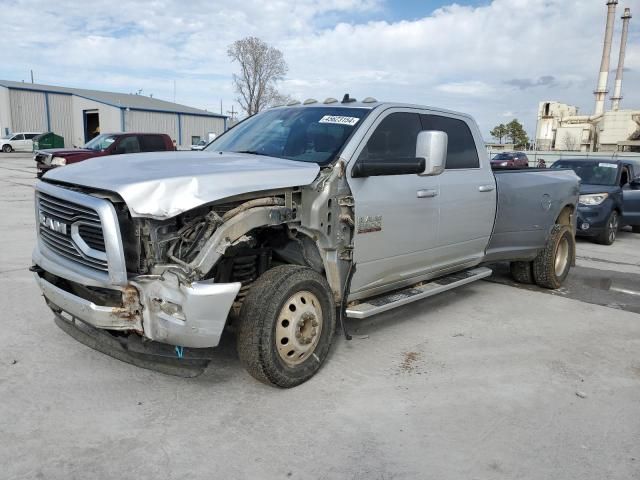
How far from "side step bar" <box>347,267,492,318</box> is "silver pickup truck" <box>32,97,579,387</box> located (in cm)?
2

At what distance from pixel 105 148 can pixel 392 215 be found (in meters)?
13.6

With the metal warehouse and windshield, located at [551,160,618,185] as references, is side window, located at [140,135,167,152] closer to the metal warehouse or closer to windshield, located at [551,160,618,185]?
windshield, located at [551,160,618,185]

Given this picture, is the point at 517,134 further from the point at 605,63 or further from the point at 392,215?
the point at 392,215

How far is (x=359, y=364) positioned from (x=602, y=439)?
1668 millimetres

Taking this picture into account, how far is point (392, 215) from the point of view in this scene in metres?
4.22

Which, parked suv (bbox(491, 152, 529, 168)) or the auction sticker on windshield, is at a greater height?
the auction sticker on windshield

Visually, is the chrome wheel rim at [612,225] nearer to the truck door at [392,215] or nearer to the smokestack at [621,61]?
the truck door at [392,215]

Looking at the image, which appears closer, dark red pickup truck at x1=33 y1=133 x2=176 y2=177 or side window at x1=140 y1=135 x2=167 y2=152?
dark red pickup truck at x1=33 y1=133 x2=176 y2=177

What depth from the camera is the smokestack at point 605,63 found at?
62188 millimetres

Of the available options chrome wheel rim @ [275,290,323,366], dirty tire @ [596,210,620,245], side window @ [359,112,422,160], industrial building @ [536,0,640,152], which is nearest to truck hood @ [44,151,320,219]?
side window @ [359,112,422,160]

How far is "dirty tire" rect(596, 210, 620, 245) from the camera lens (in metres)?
10.2

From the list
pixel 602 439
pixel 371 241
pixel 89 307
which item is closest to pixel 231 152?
pixel 371 241

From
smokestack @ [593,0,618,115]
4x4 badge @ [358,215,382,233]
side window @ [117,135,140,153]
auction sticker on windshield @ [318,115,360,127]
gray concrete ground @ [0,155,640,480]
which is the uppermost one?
smokestack @ [593,0,618,115]

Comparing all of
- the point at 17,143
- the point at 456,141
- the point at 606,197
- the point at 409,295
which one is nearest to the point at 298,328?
the point at 409,295
